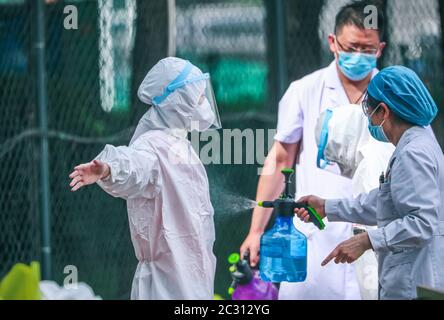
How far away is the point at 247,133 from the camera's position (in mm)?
7125

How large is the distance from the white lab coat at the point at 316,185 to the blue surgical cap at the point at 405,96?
1124 mm

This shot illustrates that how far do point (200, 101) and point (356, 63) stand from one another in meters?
1.12

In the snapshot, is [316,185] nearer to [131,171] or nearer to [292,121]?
[292,121]

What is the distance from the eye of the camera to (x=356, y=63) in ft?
18.3

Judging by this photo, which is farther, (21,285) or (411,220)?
(411,220)

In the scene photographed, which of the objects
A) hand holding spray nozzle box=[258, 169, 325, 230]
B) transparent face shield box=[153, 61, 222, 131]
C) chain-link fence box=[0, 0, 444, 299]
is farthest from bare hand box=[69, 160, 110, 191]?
chain-link fence box=[0, 0, 444, 299]

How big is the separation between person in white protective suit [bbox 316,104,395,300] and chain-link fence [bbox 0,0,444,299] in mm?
585

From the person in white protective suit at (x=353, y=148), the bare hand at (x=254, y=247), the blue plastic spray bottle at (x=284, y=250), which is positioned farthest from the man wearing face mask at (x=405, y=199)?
the bare hand at (x=254, y=247)

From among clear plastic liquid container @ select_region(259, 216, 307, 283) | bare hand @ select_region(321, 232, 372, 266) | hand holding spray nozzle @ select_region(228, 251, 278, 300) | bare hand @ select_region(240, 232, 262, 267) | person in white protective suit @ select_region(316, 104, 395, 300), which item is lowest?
hand holding spray nozzle @ select_region(228, 251, 278, 300)

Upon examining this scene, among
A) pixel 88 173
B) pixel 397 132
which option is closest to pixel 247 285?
pixel 397 132

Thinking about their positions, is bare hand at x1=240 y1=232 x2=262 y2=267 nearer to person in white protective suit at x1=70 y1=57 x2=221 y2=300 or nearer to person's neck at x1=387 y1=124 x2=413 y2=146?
person in white protective suit at x1=70 y1=57 x2=221 y2=300

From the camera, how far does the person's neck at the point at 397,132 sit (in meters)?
4.36

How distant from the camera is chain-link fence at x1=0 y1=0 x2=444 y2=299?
20.7ft

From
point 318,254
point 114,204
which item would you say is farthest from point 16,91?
point 318,254
